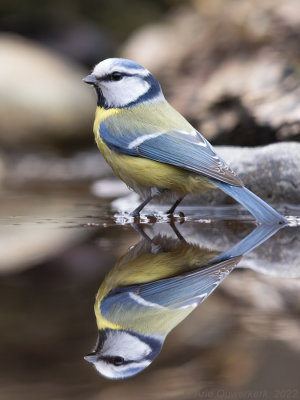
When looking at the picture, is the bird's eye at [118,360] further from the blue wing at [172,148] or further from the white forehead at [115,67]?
the white forehead at [115,67]

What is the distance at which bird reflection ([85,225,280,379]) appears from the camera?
1412 millimetres

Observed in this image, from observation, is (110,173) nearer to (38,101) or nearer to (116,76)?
(38,101)

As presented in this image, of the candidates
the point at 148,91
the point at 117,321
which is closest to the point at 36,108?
the point at 148,91

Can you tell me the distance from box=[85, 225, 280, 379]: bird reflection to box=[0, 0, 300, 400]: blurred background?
4cm

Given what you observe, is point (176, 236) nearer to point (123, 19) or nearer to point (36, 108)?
point (36, 108)

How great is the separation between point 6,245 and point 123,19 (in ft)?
25.4

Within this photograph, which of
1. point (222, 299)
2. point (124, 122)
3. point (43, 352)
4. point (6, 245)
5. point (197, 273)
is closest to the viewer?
point (43, 352)

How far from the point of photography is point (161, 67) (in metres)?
6.57

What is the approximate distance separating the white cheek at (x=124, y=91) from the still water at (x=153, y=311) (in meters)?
0.72

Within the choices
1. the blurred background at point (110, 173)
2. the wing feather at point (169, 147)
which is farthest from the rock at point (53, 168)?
the wing feather at point (169, 147)

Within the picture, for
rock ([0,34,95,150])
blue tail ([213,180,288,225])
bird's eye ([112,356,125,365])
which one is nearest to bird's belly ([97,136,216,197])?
blue tail ([213,180,288,225])

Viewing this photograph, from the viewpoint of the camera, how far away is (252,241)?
2.70m

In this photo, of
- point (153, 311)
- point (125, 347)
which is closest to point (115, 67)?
point (153, 311)

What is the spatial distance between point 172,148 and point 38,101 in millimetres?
4670
